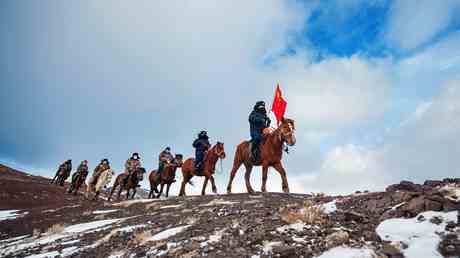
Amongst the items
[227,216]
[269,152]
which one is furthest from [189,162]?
[227,216]

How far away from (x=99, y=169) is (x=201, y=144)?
1194 centimetres

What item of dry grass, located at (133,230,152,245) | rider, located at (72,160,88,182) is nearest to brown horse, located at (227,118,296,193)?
dry grass, located at (133,230,152,245)

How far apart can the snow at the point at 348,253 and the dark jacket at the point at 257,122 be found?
10928 millimetres

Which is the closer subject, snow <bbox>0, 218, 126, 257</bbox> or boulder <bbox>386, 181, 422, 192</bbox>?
boulder <bbox>386, 181, 422, 192</bbox>

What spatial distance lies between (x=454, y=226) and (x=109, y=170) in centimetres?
2629

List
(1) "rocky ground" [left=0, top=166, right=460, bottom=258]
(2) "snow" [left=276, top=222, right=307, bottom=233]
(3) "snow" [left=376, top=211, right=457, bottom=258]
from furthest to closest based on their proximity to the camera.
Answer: (2) "snow" [left=276, top=222, right=307, bottom=233] → (1) "rocky ground" [left=0, top=166, right=460, bottom=258] → (3) "snow" [left=376, top=211, right=457, bottom=258]

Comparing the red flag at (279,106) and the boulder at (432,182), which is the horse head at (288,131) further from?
the boulder at (432,182)

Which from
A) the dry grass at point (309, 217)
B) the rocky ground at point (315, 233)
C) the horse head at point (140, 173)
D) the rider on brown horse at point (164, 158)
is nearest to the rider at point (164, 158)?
the rider on brown horse at point (164, 158)

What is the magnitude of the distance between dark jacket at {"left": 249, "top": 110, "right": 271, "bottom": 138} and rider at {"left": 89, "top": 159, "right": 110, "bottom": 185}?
16.7 m

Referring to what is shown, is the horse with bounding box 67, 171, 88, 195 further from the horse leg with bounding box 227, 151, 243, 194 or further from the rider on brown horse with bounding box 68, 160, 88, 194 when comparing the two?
the horse leg with bounding box 227, 151, 243, 194

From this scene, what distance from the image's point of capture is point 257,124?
1611 cm

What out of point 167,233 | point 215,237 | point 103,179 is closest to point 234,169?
point 167,233

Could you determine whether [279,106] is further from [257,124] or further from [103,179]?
[103,179]

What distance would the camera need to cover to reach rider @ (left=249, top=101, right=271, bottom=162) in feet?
51.2
